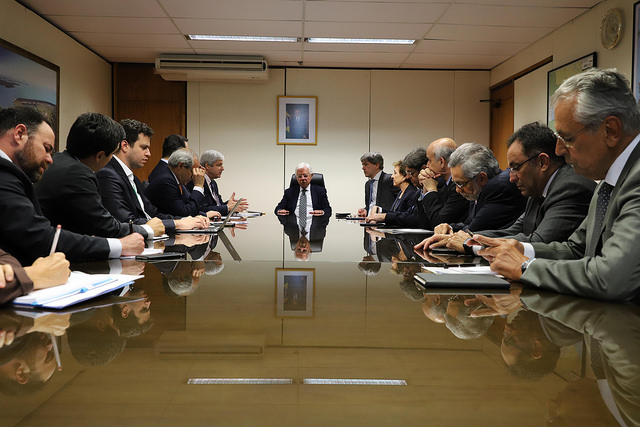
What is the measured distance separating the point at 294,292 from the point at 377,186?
5.76 meters

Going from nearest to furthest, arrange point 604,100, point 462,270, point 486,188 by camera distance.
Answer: point 604,100
point 462,270
point 486,188

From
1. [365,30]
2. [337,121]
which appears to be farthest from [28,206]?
[337,121]

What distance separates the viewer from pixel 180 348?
2.99 ft

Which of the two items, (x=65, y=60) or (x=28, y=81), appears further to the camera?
(x=65, y=60)

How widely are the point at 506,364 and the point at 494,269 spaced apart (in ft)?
2.79

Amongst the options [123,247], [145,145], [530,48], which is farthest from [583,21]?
[123,247]

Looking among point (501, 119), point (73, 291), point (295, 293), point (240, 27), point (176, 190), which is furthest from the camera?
point (501, 119)

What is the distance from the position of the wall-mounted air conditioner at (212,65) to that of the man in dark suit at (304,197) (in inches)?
77.1

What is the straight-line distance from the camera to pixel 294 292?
1424 mm

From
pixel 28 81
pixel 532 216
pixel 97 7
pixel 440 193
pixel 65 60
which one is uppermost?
pixel 97 7

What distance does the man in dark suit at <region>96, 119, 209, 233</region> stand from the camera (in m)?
3.21

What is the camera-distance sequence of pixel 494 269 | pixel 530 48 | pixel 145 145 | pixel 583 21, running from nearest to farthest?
pixel 494 269 < pixel 145 145 < pixel 583 21 < pixel 530 48

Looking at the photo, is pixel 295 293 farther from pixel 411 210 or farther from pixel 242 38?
pixel 242 38

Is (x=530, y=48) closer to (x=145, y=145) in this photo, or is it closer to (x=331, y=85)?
(x=331, y=85)
